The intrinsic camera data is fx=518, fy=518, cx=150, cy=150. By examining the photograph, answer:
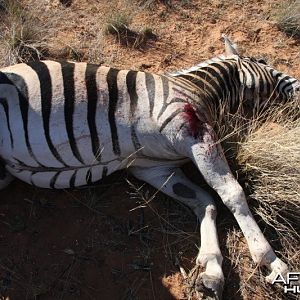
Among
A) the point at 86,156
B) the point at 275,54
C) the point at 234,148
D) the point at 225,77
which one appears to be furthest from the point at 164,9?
the point at 86,156

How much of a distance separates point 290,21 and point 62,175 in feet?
9.74

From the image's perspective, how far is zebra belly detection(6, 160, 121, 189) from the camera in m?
3.14

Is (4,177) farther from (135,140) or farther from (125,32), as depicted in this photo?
(125,32)

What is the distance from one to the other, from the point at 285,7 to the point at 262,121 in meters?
1.68

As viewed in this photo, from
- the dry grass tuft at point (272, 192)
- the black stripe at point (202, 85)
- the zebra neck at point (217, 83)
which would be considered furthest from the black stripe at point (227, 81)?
the dry grass tuft at point (272, 192)

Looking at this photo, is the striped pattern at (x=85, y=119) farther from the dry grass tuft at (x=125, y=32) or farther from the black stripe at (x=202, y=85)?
the dry grass tuft at (x=125, y=32)

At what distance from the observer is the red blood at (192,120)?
10.3 ft

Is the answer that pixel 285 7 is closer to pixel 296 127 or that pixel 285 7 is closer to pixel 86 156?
pixel 296 127

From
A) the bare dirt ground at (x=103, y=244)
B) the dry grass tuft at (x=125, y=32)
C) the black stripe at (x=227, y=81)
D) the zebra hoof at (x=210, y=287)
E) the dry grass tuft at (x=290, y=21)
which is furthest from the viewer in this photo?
the dry grass tuft at (x=290, y=21)

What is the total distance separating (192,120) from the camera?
Result: 315cm

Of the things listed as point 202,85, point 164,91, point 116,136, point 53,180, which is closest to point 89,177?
point 53,180

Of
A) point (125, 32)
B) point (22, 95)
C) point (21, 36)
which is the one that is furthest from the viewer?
point (125, 32)

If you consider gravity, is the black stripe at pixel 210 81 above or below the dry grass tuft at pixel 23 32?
above

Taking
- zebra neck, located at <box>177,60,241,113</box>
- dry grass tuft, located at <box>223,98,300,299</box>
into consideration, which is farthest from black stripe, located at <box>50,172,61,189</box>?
dry grass tuft, located at <box>223,98,300,299</box>
